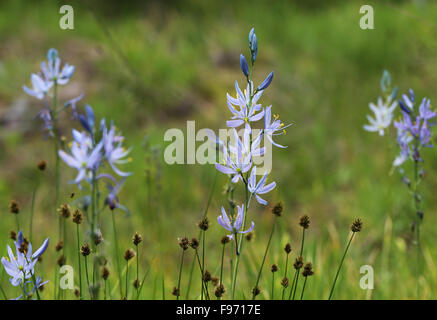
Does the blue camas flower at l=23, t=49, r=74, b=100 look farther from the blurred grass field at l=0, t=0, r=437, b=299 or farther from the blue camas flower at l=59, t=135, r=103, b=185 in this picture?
the blurred grass field at l=0, t=0, r=437, b=299

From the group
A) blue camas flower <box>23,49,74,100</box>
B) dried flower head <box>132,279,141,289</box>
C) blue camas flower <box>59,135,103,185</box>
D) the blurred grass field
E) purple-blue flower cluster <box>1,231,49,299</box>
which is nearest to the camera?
blue camas flower <box>59,135,103,185</box>

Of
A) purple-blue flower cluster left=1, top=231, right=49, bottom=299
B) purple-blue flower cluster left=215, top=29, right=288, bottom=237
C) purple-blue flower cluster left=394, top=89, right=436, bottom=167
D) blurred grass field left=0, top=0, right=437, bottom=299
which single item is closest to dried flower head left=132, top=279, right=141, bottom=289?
purple-blue flower cluster left=1, top=231, right=49, bottom=299

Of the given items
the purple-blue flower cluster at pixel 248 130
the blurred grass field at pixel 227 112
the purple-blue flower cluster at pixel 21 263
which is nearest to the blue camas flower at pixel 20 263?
the purple-blue flower cluster at pixel 21 263

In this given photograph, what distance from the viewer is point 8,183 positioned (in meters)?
4.10

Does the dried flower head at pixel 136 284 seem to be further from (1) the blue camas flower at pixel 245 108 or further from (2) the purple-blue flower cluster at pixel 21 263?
(1) the blue camas flower at pixel 245 108

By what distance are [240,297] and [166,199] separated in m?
1.96

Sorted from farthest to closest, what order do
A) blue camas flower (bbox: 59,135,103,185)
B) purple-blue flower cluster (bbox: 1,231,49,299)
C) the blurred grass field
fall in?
1. the blurred grass field
2. purple-blue flower cluster (bbox: 1,231,49,299)
3. blue camas flower (bbox: 59,135,103,185)

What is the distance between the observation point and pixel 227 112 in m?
4.90

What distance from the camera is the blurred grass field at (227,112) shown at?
3027mm

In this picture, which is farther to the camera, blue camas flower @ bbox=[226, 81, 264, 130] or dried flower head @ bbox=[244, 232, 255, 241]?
dried flower head @ bbox=[244, 232, 255, 241]

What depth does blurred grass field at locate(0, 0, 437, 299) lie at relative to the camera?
3027 millimetres

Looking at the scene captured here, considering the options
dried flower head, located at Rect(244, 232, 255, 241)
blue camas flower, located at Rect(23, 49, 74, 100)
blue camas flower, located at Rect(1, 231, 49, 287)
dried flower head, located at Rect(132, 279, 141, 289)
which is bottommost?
dried flower head, located at Rect(132, 279, 141, 289)
